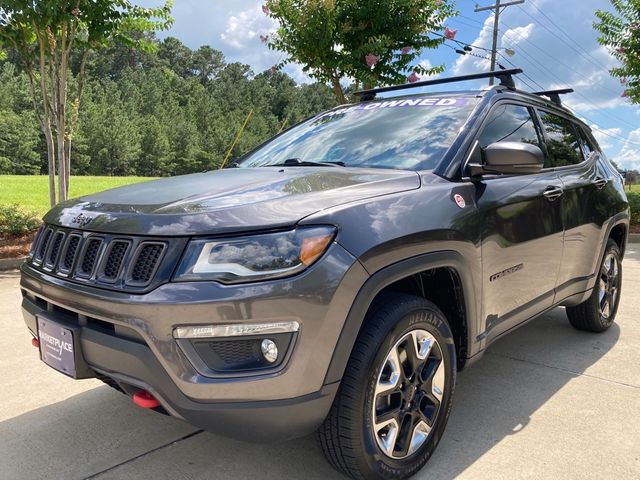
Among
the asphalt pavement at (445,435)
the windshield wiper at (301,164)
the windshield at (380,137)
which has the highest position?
the windshield at (380,137)

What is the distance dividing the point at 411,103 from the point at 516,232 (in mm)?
971

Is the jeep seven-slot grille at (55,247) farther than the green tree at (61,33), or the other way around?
the green tree at (61,33)

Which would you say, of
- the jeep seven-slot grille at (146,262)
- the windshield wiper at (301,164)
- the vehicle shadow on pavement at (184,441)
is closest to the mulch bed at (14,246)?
the vehicle shadow on pavement at (184,441)

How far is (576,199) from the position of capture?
3.57 m

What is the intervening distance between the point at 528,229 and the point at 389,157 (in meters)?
0.87

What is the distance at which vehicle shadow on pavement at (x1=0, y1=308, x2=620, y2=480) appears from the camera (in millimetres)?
2410

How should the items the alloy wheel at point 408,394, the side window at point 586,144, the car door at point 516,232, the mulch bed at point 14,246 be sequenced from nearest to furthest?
the alloy wheel at point 408,394
the car door at point 516,232
the side window at point 586,144
the mulch bed at point 14,246

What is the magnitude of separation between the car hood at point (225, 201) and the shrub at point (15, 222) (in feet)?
19.9

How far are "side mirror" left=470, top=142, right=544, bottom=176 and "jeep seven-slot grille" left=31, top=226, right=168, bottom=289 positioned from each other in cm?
157

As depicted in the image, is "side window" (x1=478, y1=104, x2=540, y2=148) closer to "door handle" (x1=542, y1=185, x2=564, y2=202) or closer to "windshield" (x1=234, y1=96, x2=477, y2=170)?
"windshield" (x1=234, y1=96, x2=477, y2=170)

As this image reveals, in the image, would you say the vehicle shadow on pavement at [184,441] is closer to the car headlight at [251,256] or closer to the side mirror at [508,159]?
the car headlight at [251,256]

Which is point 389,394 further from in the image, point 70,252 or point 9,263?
point 9,263

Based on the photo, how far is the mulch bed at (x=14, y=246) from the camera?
722 centimetres

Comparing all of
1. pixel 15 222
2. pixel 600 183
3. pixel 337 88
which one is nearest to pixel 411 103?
pixel 600 183
